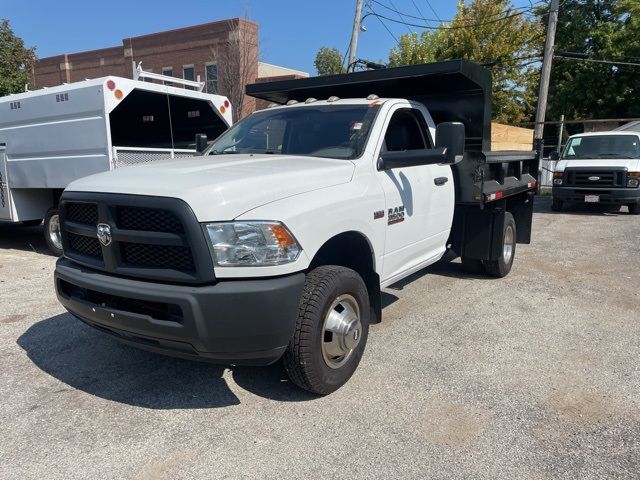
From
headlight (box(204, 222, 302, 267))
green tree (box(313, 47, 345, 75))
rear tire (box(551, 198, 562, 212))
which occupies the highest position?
green tree (box(313, 47, 345, 75))

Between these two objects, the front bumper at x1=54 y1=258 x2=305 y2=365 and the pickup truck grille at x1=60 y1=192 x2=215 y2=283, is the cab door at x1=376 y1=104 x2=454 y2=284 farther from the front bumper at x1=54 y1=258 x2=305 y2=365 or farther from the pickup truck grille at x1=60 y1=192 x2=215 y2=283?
the pickup truck grille at x1=60 y1=192 x2=215 y2=283

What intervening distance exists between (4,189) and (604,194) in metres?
13.4

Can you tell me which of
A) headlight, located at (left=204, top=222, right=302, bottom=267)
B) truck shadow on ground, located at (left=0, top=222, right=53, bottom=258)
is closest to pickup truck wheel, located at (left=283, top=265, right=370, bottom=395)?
headlight, located at (left=204, top=222, right=302, bottom=267)

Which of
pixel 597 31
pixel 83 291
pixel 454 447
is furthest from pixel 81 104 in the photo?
pixel 597 31

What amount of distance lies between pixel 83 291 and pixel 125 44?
36.1 metres

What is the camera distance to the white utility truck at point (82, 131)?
23.7 feet

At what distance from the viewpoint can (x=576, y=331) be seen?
4.74m

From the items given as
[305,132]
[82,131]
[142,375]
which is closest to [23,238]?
[82,131]

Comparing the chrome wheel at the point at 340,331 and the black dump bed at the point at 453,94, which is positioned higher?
the black dump bed at the point at 453,94

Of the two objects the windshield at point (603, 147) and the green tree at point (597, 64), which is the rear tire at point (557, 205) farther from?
the green tree at point (597, 64)

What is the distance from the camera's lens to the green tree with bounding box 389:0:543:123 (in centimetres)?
2375

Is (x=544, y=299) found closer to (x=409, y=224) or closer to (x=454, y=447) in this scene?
(x=409, y=224)

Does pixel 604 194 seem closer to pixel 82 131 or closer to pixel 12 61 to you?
pixel 82 131

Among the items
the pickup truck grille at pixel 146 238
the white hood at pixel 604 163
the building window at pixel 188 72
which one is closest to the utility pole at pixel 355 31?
the white hood at pixel 604 163
